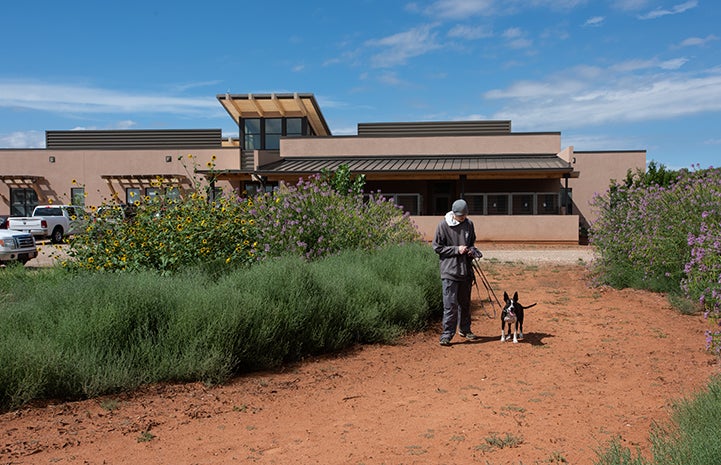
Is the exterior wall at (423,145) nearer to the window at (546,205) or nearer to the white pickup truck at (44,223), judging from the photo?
the window at (546,205)

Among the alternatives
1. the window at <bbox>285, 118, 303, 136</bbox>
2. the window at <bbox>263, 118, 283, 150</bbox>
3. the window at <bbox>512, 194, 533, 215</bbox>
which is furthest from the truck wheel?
the window at <bbox>512, 194, 533, 215</bbox>

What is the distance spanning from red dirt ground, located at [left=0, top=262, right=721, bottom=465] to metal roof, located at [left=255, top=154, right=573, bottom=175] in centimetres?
1787

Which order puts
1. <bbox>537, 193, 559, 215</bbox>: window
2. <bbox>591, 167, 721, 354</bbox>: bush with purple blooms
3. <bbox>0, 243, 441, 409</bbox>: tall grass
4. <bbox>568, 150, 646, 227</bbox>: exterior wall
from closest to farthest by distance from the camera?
<bbox>0, 243, 441, 409</bbox>: tall grass → <bbox>591, 167, 721, 354</bbox>: bush with purple blooms → <bbox>537, 193, 559, 215</bbox>: window → <bbox>568, 150, 646, 227</bbox>: exterior wall

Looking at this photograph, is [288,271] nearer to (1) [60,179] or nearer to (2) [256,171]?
(2) [256,171]

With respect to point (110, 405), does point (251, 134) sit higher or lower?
higher

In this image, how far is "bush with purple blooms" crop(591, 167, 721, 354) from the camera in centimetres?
862

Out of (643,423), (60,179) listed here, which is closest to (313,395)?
(643,423)

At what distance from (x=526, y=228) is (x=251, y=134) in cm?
1596

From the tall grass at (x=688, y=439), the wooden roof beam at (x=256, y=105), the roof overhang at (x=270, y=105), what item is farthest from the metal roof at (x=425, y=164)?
the tall grass at (x=688, y=439)

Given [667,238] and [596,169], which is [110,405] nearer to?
[667,238]

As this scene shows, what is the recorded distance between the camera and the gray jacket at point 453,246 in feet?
27.0

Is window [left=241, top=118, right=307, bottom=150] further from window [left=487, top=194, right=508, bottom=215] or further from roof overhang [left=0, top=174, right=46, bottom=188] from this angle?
window [left=487, top=194, right=508, bottom=215]

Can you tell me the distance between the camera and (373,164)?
93.1ft

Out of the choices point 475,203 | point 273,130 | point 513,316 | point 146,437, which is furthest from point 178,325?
point 273,130
